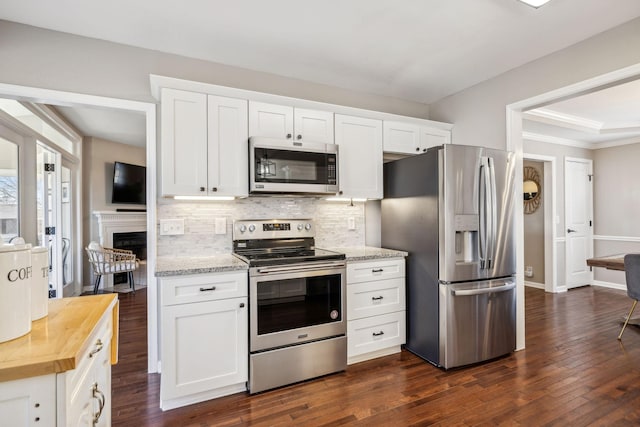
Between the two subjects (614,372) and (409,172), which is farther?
(409,172)

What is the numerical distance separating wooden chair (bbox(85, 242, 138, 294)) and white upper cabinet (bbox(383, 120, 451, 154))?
4.38m

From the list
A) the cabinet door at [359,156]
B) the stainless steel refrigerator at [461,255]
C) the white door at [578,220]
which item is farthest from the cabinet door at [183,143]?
the white door at [578,220]

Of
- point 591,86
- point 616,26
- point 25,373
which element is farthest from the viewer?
point 591,86

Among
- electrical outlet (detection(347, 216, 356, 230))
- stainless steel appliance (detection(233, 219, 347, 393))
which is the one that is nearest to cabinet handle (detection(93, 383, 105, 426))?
stainless steel appliance (detection(233, 219, 347, 393))

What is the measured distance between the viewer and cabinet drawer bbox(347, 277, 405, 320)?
2.69 metres

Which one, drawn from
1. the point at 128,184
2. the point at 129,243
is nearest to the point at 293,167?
the point at 128,184

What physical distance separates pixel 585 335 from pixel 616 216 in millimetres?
3375

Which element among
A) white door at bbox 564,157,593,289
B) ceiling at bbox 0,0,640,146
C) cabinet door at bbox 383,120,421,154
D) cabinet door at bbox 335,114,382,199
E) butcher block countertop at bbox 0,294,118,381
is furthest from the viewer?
white door at bbox 564,157,593,289

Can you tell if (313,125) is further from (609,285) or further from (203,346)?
(609,285)

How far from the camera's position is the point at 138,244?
19.9 feet

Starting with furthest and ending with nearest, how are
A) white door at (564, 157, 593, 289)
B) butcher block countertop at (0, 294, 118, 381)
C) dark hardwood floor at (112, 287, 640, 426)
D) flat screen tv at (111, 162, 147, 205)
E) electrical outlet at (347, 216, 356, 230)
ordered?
flat screen tv at (111, 162, 147, 205) → white door at (564, 157, 593, 289) → electrical outlet at (347, 216, 356, 230) → dark hardwood floor at (112, 287, 640, 426) → butcher block countertop at (0, 294, 118, 381)

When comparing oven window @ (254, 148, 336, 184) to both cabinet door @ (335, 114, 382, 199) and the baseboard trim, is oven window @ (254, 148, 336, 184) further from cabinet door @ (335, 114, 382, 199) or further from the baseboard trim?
the baseboard trim

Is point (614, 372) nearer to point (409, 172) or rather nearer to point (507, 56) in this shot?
point (409, 172)

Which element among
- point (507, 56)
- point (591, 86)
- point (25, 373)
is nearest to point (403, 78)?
point (507, 56)
